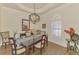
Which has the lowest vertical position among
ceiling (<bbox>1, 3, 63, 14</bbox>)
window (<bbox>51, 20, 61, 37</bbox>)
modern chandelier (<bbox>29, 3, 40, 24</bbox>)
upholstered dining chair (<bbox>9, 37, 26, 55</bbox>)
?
upholstered dining chair (<bbox>9, 37, 26, 55</bbox>)

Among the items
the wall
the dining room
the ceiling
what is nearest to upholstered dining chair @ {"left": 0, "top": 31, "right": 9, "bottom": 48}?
the dining room

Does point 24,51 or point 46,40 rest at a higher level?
point 46,40

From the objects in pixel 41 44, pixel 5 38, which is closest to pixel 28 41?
pixel 41 44

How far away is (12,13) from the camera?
1.81m

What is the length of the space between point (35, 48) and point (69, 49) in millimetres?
553

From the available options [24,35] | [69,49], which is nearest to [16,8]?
[24,35]

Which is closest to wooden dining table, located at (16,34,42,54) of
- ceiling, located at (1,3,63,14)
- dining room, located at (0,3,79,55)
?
dining room, located at (0,3,79,55)

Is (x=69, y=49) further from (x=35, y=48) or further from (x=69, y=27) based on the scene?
(x=35, y=48)

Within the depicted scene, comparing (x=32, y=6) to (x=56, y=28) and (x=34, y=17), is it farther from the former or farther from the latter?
(x=56, y=28)

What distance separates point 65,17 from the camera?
1831 mm

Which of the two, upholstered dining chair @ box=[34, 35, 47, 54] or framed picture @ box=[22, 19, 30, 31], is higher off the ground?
framed picture @ box=[22, 19, 30, 31]

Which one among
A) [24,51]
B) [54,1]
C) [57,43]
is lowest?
[24,51]

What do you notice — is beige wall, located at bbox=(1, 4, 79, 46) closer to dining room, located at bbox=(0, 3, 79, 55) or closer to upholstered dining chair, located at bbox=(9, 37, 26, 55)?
dining room, located at bbox=(0, 3, 79, 55)

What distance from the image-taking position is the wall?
182cm
